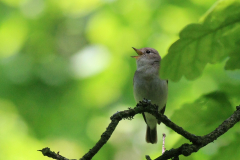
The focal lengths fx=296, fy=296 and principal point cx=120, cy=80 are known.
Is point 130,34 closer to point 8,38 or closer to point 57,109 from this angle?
point 57,109

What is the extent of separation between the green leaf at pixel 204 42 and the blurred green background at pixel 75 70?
3.03 metres

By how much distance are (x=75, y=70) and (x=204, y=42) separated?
447cm

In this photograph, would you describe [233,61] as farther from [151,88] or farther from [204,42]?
[151,88]

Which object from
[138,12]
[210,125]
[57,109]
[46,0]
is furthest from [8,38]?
[210,125]

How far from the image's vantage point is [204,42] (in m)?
1.31

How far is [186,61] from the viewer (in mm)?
1296

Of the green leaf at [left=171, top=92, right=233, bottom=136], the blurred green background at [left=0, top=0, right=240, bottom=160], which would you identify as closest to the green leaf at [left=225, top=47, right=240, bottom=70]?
the green leaf at [left=171, top=92, right=233, bottom=136]

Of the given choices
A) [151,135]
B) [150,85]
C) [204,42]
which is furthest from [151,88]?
[204,42]

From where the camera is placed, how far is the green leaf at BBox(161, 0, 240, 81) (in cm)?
122

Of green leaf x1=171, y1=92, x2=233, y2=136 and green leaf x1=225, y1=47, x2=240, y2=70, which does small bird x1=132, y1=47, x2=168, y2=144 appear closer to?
green leaf x1=171, y1=92, x2=233, y2=136

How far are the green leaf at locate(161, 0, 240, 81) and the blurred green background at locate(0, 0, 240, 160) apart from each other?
303cm

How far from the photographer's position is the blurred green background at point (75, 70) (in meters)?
5.11

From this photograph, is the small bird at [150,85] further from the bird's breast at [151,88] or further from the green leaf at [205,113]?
the green leaf at [205,113]

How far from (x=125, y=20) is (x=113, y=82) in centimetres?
117
